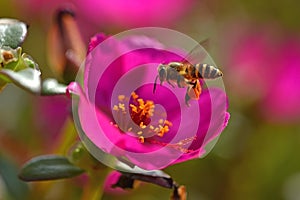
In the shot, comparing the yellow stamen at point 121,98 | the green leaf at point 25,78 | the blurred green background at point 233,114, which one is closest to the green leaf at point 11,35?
the green leaf at point 25,78

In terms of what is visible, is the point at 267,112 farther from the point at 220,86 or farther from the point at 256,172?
the point at 220,86

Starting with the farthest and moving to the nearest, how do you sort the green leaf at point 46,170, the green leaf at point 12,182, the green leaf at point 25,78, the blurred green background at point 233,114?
1. the blurred green background at point 233,114
2. the green leaf at point 12,182
3. the green leaf at point 46,170
4. the green leaf at point 25,78

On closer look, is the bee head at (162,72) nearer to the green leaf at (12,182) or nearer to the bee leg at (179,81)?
the bee leg at (179,81)

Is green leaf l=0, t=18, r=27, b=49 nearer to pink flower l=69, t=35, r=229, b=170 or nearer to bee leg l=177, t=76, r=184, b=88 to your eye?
pink flower l=69, t=35, r=229, b=170

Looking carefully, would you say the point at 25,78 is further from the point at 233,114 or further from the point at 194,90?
the point at 233,114

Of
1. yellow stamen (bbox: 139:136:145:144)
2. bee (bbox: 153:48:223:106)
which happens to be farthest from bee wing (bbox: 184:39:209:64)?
yellow stamen (bbox: 139:136:145:144)

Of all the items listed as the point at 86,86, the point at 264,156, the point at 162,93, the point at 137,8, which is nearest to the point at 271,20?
the point at 137,8
